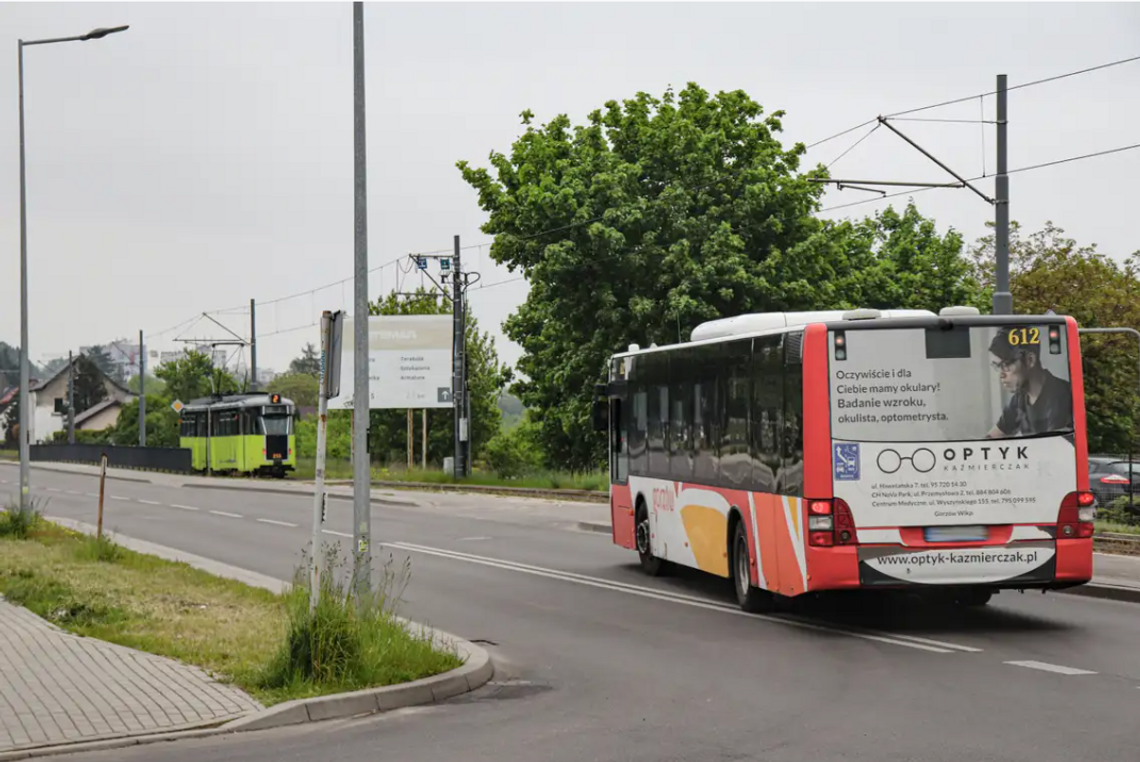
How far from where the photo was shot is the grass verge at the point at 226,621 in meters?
10.2

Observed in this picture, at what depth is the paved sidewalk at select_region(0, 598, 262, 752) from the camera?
28.7 feet

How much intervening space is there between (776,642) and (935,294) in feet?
168

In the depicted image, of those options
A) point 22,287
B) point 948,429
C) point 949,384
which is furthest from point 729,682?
point 22,287

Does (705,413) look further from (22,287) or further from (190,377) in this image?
(190,377)

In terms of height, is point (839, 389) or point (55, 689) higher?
point (839, 389)

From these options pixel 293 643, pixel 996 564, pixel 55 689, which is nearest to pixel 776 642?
pixel 996 564

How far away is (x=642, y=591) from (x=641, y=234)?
29166mm

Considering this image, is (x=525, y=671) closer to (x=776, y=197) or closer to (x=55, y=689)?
(x=55, y=689)

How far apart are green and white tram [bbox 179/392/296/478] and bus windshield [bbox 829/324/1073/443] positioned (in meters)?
48.9

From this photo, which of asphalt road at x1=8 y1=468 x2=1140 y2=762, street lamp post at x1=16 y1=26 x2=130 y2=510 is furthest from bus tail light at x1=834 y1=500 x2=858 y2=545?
street lamp post at x1=16 y1=26 x2=130 y2=510

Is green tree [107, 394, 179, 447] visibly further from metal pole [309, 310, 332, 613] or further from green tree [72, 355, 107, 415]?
metal pole [309, 310, 332, 613]

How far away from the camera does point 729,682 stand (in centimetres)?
1079

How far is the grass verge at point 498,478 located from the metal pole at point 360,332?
26798 millimetres

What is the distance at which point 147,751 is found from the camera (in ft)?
27.4
